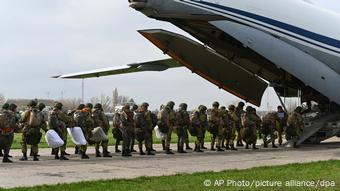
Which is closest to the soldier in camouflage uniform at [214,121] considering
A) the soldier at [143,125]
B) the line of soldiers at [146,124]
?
the line of soldiers at [146,124]

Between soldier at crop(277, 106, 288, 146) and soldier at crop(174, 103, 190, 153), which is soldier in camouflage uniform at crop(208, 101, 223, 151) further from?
soldier at crop(277, 106, 288, 146)

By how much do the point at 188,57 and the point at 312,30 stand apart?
376 centimetres

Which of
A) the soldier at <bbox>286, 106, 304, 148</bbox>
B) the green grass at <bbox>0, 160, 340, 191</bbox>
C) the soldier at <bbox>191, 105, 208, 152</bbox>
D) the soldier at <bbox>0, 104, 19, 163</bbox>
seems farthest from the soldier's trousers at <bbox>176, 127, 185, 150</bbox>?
the soldier at <bbox>0, 104, 19, 163</bbox>

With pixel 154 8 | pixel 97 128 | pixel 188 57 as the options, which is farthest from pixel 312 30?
pixel 97 128

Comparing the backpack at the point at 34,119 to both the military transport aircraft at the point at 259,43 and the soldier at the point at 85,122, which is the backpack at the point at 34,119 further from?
the military transport aircraft at the point at 259,43

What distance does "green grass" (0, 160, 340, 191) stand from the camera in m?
7.73

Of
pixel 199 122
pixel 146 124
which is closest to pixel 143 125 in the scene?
pixel 146 124

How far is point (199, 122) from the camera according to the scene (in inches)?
574

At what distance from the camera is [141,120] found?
13.7 m

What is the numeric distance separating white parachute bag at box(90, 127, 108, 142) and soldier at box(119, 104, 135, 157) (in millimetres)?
529

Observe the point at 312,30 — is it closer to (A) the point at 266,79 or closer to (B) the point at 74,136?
(A) the point at 266,79

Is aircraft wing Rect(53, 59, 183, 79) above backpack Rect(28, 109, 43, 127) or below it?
above

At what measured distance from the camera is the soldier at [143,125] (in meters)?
13.6

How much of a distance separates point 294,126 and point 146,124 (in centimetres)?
477
